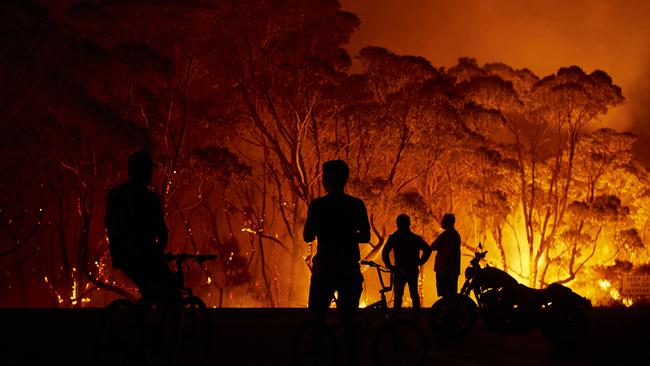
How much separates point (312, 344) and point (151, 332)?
1214mm

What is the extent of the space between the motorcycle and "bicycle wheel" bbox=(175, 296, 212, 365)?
4744 millimetres

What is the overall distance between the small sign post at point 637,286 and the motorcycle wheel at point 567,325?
21127 mm

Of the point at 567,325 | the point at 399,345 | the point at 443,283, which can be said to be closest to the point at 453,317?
the point at 443,283

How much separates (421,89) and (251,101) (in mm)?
6968

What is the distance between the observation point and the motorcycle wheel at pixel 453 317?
10.2 metres

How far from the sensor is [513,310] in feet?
31.4

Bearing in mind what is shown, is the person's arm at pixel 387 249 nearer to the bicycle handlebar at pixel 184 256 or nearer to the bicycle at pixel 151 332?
the bicycle handlebar at pixel 184 256

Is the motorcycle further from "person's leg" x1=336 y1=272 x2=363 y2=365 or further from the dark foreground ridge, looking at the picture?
"person's leg" x1=336 y1=272 x2=363 y2=365

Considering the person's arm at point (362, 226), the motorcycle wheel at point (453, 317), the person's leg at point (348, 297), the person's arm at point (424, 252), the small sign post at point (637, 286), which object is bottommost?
the person's leg at point (348, 297)

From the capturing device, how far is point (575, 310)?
9141 mm

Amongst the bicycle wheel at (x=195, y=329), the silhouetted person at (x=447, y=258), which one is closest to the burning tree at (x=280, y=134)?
the silhouetted person at (x=447, y=258)

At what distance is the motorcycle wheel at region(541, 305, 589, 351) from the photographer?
30.0 ft

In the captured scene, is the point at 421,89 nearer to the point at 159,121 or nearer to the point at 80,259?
the point at 159,121

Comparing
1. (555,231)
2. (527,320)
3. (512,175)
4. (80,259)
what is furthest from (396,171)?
(527,320)
